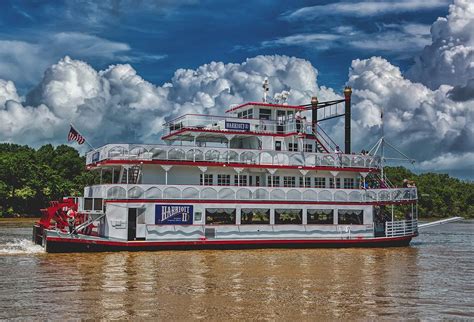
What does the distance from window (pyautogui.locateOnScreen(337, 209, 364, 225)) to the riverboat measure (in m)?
0.07

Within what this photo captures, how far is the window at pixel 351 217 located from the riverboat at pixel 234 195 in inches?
2.6

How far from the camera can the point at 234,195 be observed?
112ft

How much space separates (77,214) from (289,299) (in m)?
18.2

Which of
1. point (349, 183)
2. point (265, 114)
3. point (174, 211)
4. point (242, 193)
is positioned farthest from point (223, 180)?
point (349, 183)

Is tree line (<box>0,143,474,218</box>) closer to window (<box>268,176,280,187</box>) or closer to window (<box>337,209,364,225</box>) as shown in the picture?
window (<box>337,209,364,225</box>)

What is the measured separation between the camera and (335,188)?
1474 inches

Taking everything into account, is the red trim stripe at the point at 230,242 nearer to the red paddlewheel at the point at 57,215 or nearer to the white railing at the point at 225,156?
the red paddlewheel at the point at 57,215

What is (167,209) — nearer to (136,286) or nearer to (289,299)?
(136,286)

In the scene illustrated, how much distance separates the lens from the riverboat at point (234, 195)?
32312 mm

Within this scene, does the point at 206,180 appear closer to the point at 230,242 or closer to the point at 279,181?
the point at 230,242

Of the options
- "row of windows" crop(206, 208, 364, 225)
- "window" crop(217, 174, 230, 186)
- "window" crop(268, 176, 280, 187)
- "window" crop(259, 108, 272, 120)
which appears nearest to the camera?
"row of windows" crop(206, 208, 364, 225)

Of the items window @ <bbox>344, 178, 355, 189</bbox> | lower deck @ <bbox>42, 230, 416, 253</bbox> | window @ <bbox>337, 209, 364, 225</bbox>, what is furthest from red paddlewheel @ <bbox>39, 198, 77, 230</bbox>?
window @ <bbox>344, 178, 355, 189</bbox>

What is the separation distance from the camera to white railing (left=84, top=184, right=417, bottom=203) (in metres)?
32.2

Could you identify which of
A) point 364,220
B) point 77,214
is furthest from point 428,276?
point 77,214
